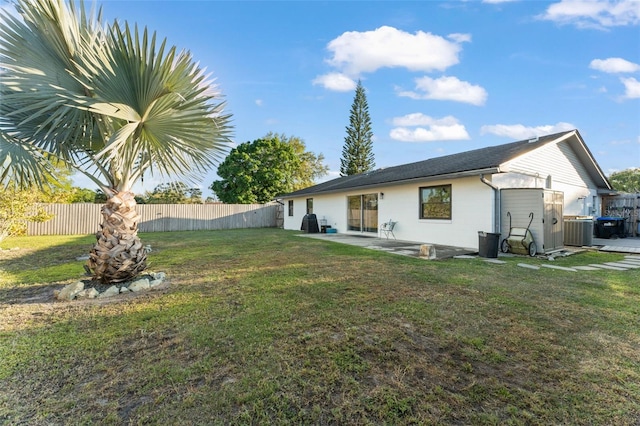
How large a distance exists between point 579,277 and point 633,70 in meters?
9.57

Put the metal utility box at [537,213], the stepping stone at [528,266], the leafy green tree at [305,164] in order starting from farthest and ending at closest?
the leafy green tree at [305,164]
the metal utility box at [537,213]
the stepping stone at [528,266]

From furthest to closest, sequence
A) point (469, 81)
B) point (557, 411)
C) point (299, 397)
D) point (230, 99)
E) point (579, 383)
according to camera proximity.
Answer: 1. point (469, 81)
2. point (230, 99)
3. point (579, 383)
4. point (299, 397)
5. point (557, 411)

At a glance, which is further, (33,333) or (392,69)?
(392,69)

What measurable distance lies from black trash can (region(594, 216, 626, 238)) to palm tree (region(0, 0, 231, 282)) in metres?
14.6

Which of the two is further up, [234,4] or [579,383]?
[234,4]

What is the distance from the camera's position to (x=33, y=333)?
9.90 ft

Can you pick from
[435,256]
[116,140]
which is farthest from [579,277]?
[116,140]

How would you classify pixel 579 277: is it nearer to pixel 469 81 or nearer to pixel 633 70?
pixel 633 70

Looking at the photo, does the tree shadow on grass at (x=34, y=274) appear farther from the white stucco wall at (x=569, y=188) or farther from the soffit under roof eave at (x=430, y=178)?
the white stucco wall at (x=569, y=188)

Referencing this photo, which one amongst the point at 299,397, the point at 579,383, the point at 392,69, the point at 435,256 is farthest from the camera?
the point at 392,69

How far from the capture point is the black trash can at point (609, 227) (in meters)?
11.6

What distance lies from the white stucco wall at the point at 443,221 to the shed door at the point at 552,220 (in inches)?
48.4

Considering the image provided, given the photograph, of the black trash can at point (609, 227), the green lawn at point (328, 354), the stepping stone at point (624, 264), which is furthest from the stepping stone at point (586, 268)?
the black trash can at point (609, 227)

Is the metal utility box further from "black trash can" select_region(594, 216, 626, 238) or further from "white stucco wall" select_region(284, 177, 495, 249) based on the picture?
"black trash can" select_region(594, 216, 626, 238)
